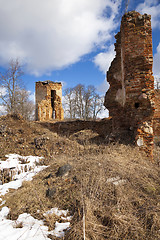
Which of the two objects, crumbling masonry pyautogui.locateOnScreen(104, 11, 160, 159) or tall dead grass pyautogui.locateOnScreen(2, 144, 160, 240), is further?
crumbling masonry pyautogui.locateOnScreen(104, 11, 160, 159)

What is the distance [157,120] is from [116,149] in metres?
6.76

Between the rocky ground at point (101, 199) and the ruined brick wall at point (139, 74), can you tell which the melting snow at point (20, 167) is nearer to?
the rocky ground at point (101, 199)

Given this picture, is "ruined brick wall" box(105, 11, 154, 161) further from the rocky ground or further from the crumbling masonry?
the rocky ground

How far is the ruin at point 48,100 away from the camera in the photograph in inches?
697

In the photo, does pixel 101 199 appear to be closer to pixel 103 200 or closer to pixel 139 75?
pixel 103 200

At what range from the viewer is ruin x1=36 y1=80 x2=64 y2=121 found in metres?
17.7

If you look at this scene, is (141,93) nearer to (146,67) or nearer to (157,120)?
(146,67)

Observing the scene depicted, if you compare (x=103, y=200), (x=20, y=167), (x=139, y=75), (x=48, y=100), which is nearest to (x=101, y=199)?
(x=103, y=200)

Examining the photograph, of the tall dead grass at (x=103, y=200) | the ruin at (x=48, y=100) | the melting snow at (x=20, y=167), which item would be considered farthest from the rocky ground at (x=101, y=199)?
the ruin at (x=48, y=100)

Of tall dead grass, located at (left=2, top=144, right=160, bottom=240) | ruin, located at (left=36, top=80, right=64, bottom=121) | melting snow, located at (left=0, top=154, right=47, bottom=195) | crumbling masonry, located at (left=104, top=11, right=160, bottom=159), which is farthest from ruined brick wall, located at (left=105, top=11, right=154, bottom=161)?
ruin, located at (left=36, top=80, right=64, bottom=121)

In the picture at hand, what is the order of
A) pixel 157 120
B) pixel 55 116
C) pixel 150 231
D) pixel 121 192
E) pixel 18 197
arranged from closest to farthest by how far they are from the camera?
1. pixel 150 231
2. pixel 121 192
3. pixel 18 197
4. pixel 157 120
5. pixel 55 116

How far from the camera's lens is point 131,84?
17.3 feet

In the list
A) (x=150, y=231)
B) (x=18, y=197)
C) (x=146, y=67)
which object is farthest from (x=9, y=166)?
(x=146, y=67)

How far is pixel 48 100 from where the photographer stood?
Answer: 18656mm
